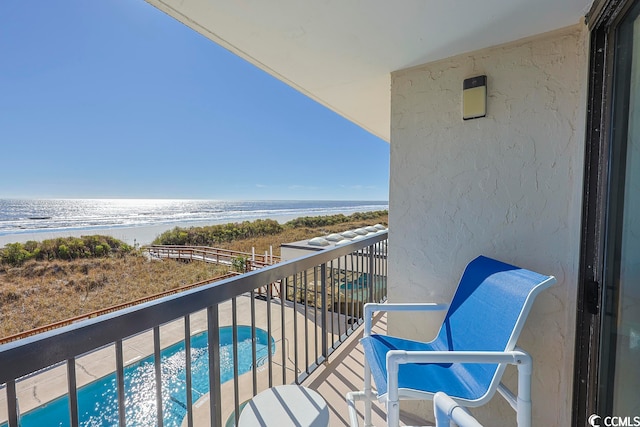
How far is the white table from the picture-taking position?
1158 millimetres

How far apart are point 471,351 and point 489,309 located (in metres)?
0.23

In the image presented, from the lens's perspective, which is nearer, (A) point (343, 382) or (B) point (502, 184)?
(B) point (502, 184)

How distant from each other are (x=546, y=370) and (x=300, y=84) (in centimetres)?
253

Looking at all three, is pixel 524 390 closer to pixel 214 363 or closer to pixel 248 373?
pixel 214 363

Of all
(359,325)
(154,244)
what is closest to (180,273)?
(154,244)

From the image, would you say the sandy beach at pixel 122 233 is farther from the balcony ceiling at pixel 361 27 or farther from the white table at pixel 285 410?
the white table at pixel 285 410

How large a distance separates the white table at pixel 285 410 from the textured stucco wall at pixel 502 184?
87 cm

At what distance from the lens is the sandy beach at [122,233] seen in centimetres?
1498

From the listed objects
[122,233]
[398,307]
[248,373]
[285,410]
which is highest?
[398,307]

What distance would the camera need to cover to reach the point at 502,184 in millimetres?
1594

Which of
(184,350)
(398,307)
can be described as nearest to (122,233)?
(184,350)

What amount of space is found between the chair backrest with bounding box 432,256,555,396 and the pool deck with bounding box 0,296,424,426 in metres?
0.79

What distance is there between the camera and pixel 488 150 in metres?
1.62

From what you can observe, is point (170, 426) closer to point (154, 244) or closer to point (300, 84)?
point (300, 84)
